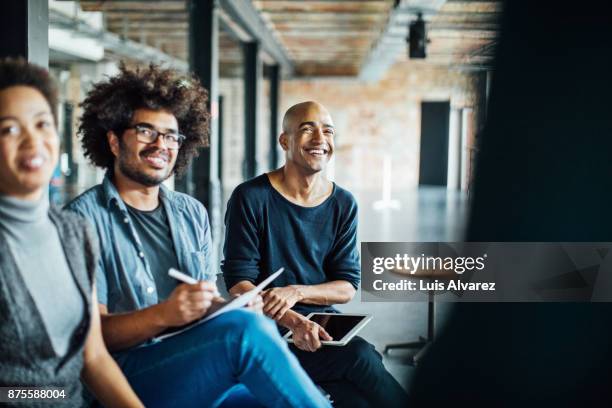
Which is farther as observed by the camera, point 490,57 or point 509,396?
point 509,396

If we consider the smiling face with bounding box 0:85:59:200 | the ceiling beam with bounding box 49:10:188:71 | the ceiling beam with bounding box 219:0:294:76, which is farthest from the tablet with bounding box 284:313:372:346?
the ceiling beam with bounding box 219:0:294:76

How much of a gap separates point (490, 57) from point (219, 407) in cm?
103

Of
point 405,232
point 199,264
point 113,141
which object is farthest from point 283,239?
point 405,232

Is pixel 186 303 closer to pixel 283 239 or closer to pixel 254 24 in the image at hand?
pixel 283 239

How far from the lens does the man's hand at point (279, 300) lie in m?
1.98

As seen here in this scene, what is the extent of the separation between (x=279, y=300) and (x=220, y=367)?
1.78 ft

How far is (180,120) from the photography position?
1.79m

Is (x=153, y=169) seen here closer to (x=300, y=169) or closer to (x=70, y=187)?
(x=300, y=169)

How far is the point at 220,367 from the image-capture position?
1465 mm

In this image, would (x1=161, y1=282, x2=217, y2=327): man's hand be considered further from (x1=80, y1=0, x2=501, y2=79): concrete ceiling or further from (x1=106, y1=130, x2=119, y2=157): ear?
(x1=80, y1=0, x2=501, y2=79): concrete ceiling

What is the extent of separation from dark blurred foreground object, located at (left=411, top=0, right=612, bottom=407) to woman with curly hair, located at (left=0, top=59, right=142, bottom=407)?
894 millimetres

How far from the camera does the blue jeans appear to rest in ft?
4.72

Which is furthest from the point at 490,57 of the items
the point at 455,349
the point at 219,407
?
the point at 219,407

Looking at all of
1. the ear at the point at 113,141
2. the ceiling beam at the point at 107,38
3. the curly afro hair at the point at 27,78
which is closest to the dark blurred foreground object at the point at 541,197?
the ear at the point at 113,141
